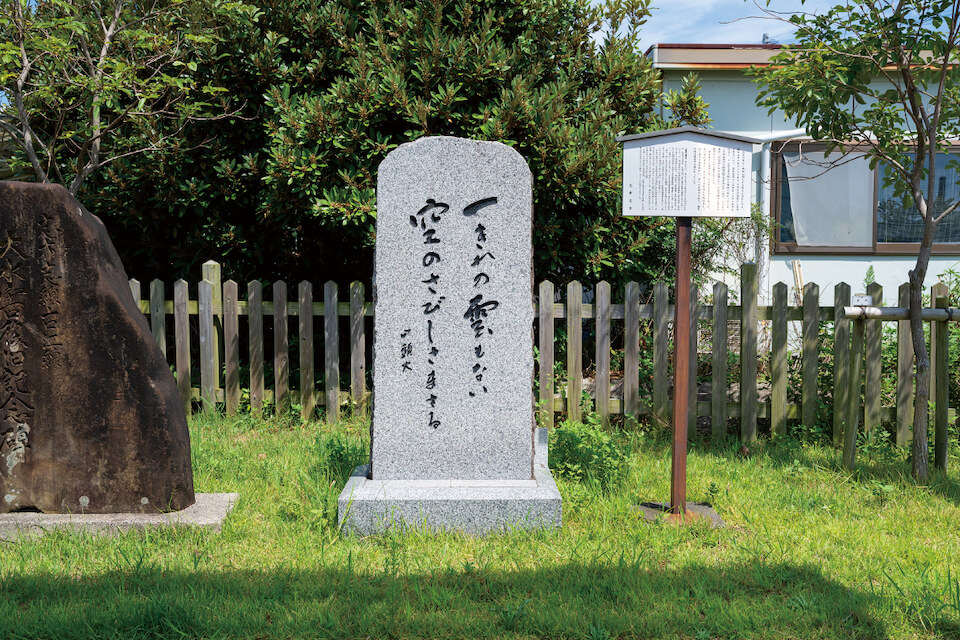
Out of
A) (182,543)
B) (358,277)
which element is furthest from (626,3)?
(182,543)

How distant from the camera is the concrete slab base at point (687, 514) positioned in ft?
12.9

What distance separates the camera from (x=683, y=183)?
3994 mm

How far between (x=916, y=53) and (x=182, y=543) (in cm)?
521

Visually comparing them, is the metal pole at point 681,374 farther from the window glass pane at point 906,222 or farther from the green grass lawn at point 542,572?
the window glass pane at point 906,222

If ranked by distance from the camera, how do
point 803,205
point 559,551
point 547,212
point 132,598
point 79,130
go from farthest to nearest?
point 803,205, point 547,212, point 79,130, point 559,551, point 132,598

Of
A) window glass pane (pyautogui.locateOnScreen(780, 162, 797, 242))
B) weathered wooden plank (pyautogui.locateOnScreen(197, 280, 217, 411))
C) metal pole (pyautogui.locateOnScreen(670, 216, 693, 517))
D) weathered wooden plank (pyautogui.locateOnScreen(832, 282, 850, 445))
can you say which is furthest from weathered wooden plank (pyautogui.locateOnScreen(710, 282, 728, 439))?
weathered wooden plank (pyautogui.locateOnScreen(197, 280, 217, 411))

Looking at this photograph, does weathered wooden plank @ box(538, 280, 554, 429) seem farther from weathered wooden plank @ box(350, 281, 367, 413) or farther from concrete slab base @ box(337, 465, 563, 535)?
concrete slab base @ box(337, 465, 563, 535)

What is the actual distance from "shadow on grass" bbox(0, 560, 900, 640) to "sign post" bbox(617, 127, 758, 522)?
85cm

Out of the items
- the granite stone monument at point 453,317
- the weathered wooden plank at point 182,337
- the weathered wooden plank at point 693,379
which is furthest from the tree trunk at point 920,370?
the weathered wooden plank at point 182,337

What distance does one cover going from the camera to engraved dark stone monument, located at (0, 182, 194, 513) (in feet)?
12.5

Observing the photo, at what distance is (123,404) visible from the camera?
3.82 m

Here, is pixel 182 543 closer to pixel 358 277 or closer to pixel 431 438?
pixel 431 438

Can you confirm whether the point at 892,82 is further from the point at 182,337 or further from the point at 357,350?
the point at 182,337

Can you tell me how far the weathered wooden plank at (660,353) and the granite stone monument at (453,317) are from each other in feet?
7.33
